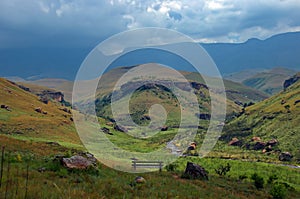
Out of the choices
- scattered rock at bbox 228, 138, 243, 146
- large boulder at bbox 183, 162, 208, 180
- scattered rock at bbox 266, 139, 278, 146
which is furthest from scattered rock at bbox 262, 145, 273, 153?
large boulder at bbox 183, 162, 208, 180

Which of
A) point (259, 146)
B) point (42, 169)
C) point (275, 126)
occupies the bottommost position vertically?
point (259, 146)

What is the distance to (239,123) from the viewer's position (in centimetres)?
13362

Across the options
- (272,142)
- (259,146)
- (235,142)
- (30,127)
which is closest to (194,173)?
(30,127)

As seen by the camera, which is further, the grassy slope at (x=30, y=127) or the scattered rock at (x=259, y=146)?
the scattered rock at (x=259, y=146)

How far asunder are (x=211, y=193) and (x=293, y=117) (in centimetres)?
9634

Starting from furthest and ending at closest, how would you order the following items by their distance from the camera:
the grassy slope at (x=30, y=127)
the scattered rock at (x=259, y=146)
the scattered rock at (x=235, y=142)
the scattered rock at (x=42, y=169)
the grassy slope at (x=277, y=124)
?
the scattered rock at (x=235, y=142), the scattered rock at (x=259, y=146), the grassy slope at (x=277, y=124), the grassy slope at (x=30, y=127), the scattered rock at (x=42, y=169)

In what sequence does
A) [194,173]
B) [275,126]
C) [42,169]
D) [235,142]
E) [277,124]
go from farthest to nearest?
[277,124], [275,126], [235,142], [194,173], [42,169]

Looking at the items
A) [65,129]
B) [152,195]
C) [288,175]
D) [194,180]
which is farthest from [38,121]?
[152,195]

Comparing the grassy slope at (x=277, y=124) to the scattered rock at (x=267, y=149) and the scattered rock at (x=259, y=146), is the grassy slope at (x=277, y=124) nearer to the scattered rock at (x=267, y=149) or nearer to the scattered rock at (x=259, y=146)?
the scattered rock at (x=267, y=149)

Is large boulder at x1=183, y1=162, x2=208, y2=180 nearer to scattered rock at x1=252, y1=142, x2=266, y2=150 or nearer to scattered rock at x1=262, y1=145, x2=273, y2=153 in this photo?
scattered rock at x1=262, y1=145, x2=273, y2=153

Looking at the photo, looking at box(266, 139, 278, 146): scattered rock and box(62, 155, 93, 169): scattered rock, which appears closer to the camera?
box(62, 155, 93, 169): scattered rock

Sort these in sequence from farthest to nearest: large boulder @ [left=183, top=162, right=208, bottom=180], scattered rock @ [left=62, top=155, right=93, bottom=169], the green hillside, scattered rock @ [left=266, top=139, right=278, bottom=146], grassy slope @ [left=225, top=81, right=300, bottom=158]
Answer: scattered rock @ [left=266, top=139, right=278, bottom=146] < grassy slope @ [left=225, top=81, right=300, bottom=158] < the green hillside < large boulder @ [left=183, top=162, right=208, bottom=180] < scattered rock @ [left=62, top=155, right=93, bottom=169]

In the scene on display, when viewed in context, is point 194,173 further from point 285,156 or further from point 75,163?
point 285,156

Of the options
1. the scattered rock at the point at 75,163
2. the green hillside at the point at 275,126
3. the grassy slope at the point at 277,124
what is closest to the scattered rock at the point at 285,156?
Result: the green hillside at the point at 275,126
